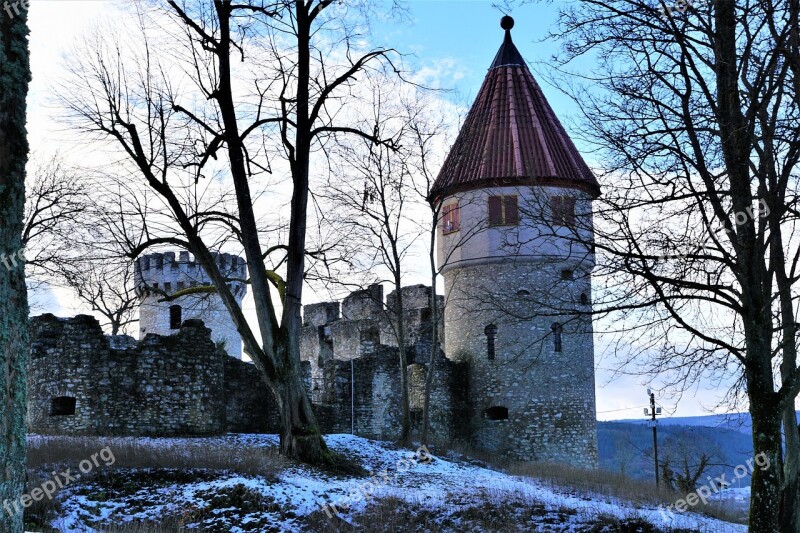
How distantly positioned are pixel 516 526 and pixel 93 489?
641 centimetres

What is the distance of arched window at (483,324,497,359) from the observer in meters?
29.9

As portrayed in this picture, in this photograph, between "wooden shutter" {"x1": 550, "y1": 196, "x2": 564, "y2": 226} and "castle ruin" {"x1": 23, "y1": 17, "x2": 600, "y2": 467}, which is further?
"castle ruin" {"x1": 23, "y1": 17, "x2": 600, "y2": 467}

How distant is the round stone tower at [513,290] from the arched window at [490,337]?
0.11 ft

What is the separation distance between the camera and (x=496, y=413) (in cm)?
2984

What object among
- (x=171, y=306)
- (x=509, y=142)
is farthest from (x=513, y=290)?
(x=171, y=306)

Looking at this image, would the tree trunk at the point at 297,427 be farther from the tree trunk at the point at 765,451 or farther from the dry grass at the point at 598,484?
the tree trunk at the point at 765,451

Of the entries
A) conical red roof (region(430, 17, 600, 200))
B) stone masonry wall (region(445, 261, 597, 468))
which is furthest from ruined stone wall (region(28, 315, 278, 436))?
conical red roof (region(430, 17, 600, 200))

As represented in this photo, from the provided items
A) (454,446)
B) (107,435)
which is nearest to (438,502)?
(107,435)

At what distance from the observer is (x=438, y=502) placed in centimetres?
1584

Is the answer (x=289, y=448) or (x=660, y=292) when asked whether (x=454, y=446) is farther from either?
(x=660, y=292)

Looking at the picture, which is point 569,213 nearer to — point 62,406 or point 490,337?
point 62,406

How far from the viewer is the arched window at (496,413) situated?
2964 centimetres

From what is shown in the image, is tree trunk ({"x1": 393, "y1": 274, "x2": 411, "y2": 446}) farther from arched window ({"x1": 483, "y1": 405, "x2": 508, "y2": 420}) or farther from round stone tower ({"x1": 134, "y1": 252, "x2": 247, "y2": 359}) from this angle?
round stone tower ({"x1": 134, "y1": 252, "x2": 247, "y2": 359})

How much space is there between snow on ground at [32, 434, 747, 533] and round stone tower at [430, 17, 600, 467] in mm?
8181
